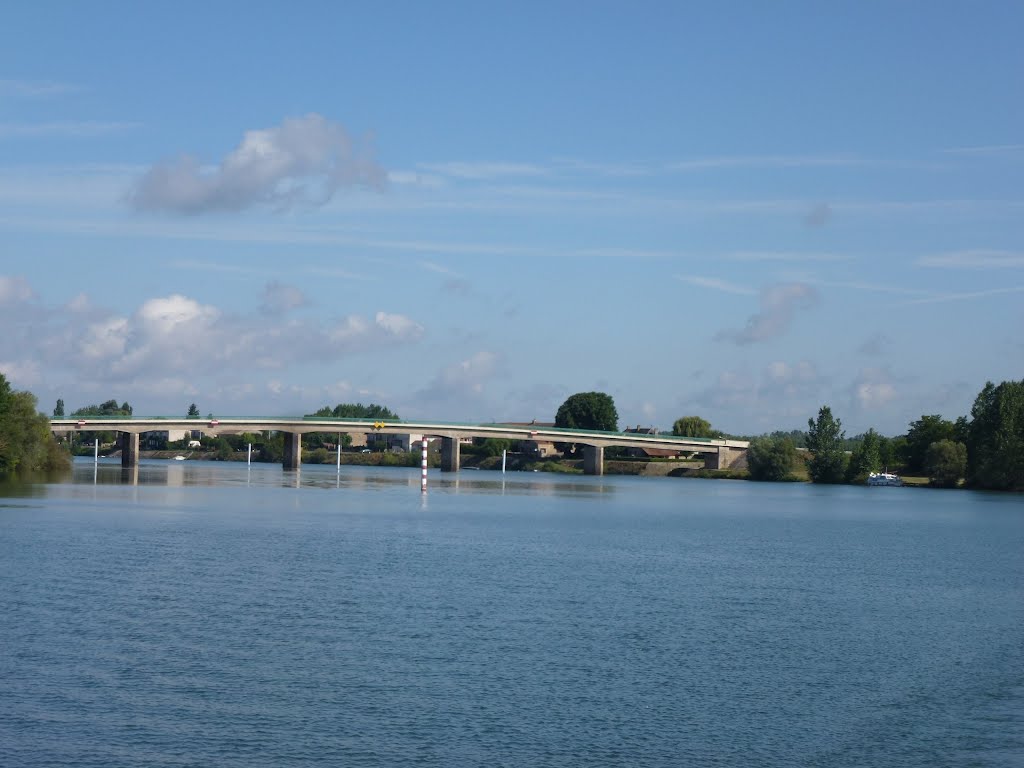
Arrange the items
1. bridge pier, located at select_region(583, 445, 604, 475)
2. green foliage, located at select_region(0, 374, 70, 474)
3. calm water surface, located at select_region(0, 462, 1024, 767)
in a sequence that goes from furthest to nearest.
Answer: bridge pier, located at select_region(583, 445, 604, 475)
green foliage, located at select_region(0, 374, 70, 474)
calm water surface, located at select_region(0, 462, 1024, 767)

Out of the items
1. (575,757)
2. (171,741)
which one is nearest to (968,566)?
(575,757)

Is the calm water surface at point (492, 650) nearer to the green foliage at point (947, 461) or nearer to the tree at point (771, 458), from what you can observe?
the green foliage at point (947, 461)

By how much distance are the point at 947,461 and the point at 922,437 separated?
67.7 feet

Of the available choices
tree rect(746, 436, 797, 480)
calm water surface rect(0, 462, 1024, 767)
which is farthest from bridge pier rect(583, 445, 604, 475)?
calm water surface rect(0, 462, 1024, 767)

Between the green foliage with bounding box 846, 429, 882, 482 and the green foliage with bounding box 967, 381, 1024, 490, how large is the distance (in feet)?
46.3

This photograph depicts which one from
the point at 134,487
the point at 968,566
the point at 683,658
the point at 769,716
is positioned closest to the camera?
the point at 769,716

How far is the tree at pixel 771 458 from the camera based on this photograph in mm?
152625

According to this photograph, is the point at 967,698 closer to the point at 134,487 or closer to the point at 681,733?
the point at 681,733

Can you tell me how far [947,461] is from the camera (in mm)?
132000

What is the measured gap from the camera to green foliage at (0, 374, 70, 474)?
94500 mm

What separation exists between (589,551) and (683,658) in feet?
75.0

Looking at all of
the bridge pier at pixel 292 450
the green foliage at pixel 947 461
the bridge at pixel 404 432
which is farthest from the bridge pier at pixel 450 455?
the green foliage at pixel 947 461

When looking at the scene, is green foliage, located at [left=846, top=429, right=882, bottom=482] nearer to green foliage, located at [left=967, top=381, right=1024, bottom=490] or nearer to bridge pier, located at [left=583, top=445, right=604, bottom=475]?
green foliage, located at [left=967, top=381, right=1024, bottom=490]

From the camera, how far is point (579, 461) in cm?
19088
